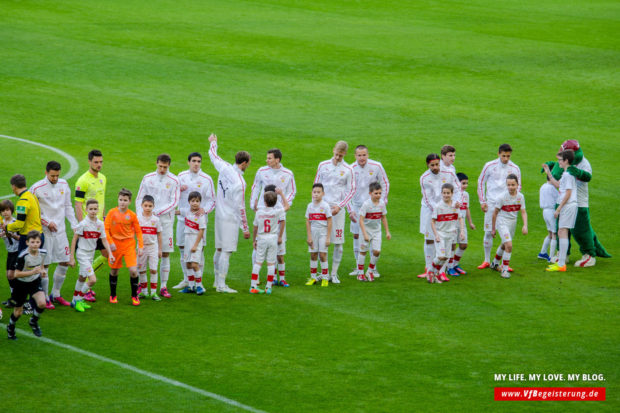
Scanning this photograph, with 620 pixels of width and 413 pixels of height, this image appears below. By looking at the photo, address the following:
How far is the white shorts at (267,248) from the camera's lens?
14.4 m

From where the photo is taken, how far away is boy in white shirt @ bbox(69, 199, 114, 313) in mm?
13141

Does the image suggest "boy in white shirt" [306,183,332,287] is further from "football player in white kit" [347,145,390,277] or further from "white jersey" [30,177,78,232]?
"white jersey" [30,177,78,232]

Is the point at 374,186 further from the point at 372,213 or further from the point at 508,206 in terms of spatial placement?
the point at 508,206

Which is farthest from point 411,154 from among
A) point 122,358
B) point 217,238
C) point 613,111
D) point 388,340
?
point 122,358

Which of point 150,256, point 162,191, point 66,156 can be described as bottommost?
point 150,256

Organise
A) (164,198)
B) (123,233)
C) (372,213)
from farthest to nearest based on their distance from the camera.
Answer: (372,213), (164,198), (123,233)

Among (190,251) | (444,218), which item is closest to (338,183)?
(444,218)

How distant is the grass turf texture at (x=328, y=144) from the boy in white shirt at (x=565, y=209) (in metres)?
0.58

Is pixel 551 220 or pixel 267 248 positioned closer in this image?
pixel 267 248

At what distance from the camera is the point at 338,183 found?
15.5 meters

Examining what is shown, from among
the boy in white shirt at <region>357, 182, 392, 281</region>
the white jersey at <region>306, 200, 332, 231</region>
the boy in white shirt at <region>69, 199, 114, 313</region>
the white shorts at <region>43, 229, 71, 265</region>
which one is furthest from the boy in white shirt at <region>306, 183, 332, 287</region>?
the white shorts at <region>43, 229, 71, 265</region>

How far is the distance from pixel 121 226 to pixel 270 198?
96.1 inches

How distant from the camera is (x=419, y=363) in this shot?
1151cm

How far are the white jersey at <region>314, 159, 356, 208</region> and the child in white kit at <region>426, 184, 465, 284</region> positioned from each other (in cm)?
154
